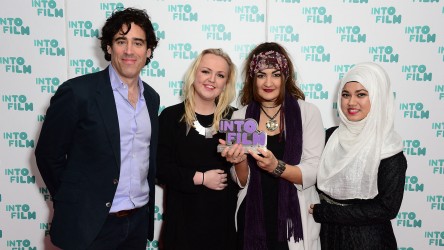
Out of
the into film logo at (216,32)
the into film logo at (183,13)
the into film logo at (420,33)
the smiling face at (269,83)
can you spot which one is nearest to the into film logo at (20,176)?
the into film logo at (183,13)

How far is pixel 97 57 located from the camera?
2818 millimetres

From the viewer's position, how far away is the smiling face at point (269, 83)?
2074 millimetres

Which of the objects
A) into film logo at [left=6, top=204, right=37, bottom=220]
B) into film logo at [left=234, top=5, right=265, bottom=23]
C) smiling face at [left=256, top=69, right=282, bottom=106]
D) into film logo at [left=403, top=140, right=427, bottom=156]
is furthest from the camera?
into film logo at [left=6, top=204, right=37, bottom=220]

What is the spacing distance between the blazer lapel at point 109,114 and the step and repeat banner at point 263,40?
39.4 inches

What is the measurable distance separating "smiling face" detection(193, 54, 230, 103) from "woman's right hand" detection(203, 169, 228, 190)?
50cm

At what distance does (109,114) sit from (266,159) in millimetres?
922

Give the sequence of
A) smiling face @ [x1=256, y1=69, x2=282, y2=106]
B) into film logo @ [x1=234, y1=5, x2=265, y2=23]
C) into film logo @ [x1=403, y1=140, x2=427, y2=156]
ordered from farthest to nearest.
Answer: into film logo @ [x1=403, y1=140, x2=427, y2=156]
into film logo @ [x1=234, y1=5, x2=265, y2=23]
smiling face @ [x1=256, y1=69, x2=282, y2=106]

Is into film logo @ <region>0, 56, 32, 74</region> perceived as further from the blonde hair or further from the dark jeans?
the dark jeans

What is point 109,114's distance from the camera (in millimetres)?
1833

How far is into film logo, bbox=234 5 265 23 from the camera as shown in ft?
9.01

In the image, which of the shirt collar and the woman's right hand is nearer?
the shirt collar

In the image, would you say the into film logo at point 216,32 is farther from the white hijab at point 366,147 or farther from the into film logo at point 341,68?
the white hijab at point 366,147

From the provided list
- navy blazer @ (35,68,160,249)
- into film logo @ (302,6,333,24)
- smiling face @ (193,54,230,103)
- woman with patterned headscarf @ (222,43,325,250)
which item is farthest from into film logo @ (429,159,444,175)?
navy blazer @ (35,68,160,249)

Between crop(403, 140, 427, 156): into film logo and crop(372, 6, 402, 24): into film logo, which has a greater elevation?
crop(372, 6, 402, 24): into film logo
